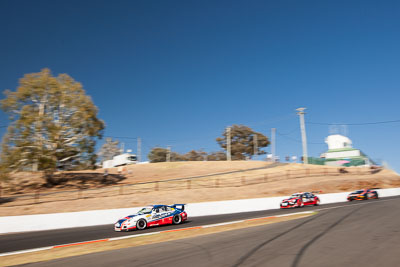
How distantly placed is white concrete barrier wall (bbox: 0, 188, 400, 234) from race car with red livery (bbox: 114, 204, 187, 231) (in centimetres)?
309

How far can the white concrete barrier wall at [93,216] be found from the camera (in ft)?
52.7

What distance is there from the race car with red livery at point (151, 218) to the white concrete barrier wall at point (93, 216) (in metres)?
3.09

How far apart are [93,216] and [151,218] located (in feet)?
18.6

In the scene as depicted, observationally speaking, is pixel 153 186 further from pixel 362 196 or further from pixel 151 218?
pixel 362 196

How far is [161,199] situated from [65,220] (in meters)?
10.6

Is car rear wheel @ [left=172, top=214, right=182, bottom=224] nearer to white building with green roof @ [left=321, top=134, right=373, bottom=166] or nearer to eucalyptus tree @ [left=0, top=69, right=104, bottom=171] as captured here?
eucalyptus tree @ [left=0, top=69, right=104, bottom=171]

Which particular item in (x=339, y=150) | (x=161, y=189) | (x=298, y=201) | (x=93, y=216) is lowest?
(x=93, y=216)

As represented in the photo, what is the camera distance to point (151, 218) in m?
15.0

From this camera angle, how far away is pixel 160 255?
7.63 m

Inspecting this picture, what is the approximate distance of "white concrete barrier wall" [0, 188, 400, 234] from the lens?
16.1 metres

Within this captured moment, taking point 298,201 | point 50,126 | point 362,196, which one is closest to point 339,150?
point 362,196

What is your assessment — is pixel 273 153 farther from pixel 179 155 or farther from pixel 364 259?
pixel 364 259

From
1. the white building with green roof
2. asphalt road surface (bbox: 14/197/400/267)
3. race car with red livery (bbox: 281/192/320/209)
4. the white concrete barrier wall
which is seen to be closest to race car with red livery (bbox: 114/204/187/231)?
the white concrete barrier wall

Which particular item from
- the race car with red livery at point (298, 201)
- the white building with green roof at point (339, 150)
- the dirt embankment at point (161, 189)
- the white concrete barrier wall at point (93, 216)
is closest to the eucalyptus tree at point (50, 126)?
the dirt embankment at point (161, 189)
